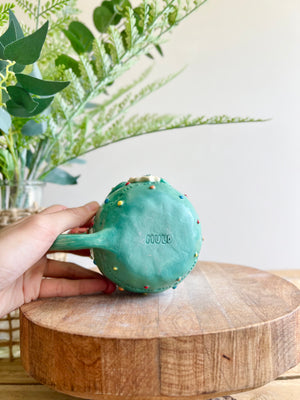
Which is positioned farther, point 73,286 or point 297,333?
point 73,286

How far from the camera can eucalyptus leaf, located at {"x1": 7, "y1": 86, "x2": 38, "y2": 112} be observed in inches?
19.6

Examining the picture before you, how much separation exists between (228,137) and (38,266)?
803 millimetres

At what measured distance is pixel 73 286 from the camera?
21.2 inches

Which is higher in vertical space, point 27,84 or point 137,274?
point 27,84

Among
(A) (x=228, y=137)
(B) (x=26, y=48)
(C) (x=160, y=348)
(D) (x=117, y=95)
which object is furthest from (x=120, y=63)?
(A) (x=228, y=137)

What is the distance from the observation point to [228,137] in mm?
1213

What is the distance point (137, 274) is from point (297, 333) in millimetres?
184

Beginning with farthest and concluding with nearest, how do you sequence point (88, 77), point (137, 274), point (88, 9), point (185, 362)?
point (88, 9)
point (88, 77)
point (137, 274)
point (185, 362)

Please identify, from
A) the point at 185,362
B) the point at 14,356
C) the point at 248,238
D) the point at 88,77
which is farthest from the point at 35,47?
the point at 248,238

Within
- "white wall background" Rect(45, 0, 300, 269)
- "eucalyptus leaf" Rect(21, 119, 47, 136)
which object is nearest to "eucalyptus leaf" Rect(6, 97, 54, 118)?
"eucalyptus leaf" Rect(21, 119, 47, 136)

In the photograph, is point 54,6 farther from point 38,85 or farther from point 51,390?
point 51,390

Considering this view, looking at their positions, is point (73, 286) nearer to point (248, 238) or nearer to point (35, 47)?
point (35, 47)

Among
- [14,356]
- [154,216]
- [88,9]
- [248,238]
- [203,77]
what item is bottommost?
[14,356]

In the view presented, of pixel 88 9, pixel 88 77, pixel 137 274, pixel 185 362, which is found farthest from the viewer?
pixel 88 9
